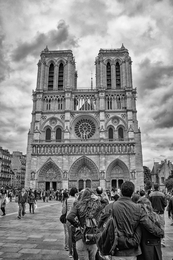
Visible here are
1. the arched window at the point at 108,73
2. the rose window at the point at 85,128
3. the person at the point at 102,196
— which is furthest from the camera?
the arched window at the point at 108,73

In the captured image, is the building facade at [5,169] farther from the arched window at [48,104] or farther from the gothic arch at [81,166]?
the gothic arch at [81,166]

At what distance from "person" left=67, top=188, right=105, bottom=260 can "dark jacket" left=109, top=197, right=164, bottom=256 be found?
40.8 inches

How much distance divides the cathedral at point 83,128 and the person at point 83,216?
1172 inches

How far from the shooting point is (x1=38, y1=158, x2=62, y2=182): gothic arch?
112ft

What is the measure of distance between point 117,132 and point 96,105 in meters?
5.96

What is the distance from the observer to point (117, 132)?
36.2 m

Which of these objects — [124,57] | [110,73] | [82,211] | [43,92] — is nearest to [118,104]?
[110,73]

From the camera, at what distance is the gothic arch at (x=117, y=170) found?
1326 inches

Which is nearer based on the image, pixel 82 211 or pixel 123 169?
pixel 82 211

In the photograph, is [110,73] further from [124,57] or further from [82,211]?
[82,211]

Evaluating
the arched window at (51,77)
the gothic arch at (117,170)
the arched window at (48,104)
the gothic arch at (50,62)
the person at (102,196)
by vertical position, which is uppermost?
the gothic arch at (50,62)

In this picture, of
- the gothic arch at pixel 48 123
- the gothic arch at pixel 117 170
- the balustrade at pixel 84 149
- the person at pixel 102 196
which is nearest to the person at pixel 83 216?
the person at pixel 102 196

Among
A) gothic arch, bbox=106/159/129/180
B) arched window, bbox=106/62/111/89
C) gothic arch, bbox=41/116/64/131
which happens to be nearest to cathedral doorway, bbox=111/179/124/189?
gothic arch, bbox=106/159/129/180

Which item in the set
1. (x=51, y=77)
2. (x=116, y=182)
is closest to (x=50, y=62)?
(x=51, y=77)
